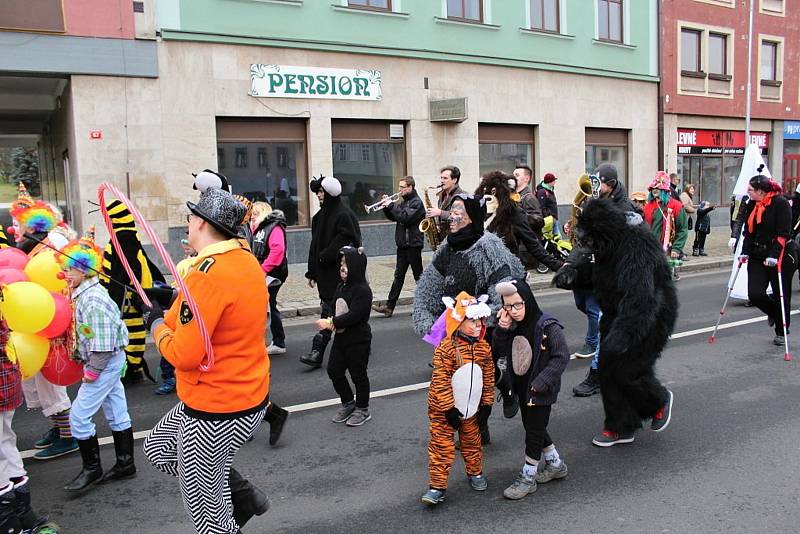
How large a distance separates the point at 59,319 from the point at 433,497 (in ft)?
8.21

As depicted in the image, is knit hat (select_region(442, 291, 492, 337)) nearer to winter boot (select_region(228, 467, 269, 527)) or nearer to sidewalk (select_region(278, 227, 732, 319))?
winter boot (select_region(228, 467, 269, 527))

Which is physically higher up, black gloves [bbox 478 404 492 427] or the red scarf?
the red scarf

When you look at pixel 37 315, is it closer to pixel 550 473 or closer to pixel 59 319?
pixel 59 319

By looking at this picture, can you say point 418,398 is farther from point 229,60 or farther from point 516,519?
point 229,60

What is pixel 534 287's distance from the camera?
12.3 m

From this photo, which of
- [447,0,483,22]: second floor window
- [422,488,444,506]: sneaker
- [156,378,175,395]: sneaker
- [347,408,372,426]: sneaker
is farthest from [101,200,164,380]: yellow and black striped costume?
[447,0,483,22]: second floor window

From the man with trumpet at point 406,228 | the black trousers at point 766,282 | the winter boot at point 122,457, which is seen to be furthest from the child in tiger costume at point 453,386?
the man with trumpet at point 406,228

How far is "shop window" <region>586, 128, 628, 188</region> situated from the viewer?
67.7 ft

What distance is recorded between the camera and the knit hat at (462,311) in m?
3.85


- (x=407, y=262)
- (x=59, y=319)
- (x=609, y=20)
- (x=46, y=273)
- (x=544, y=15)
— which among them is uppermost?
(x=609, y=20)

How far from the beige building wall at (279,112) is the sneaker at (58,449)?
9231mm

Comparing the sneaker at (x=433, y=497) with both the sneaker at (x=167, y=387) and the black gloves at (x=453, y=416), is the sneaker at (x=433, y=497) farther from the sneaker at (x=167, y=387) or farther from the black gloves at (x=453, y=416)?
the sneaker at (x=167, y=387)

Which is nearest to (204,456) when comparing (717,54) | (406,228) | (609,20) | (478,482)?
(478,482)

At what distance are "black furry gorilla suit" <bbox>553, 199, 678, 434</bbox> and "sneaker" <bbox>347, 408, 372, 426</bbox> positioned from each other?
6.02ft
